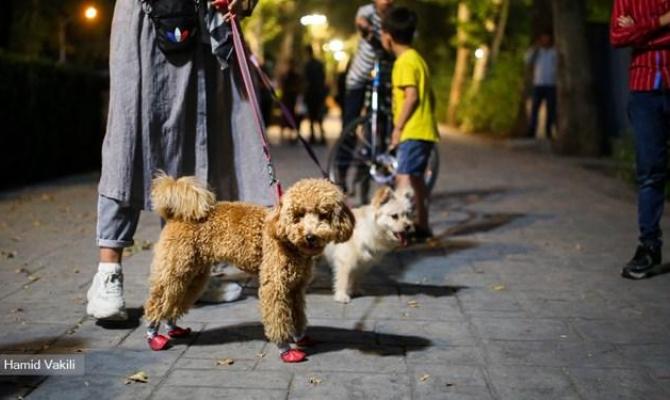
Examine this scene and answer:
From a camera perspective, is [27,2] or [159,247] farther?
[27,2]

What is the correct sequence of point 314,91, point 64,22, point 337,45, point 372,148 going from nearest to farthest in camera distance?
point 372,148 < point 64,22 < point 314,91 < point 337,45

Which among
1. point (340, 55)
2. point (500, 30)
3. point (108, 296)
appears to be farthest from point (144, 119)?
point (340, 55)

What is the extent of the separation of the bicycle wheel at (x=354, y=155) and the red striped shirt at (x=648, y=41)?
3.14m

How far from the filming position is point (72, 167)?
41.5ft

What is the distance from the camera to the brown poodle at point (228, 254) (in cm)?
383

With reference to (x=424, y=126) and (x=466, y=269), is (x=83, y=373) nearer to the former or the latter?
(x=466, y=269)

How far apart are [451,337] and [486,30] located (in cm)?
2280

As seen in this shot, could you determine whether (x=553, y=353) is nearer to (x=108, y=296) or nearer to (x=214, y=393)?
(x=214, y=393)

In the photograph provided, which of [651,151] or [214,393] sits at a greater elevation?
[651,151]

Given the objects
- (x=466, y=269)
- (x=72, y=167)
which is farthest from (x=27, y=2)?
(x=466, y=269)

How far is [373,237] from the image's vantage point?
534 cm

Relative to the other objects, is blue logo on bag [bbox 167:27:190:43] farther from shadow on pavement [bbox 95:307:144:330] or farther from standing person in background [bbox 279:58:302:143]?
standing person in background [bbox 279:58:302:143]

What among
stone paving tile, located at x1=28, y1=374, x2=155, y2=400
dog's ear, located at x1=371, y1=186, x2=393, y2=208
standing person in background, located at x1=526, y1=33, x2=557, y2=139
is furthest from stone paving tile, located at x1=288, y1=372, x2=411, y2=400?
standing person in background, located at x1=526, y1=33, x2=557, y2=139

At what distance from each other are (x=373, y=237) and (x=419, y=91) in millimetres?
1831
